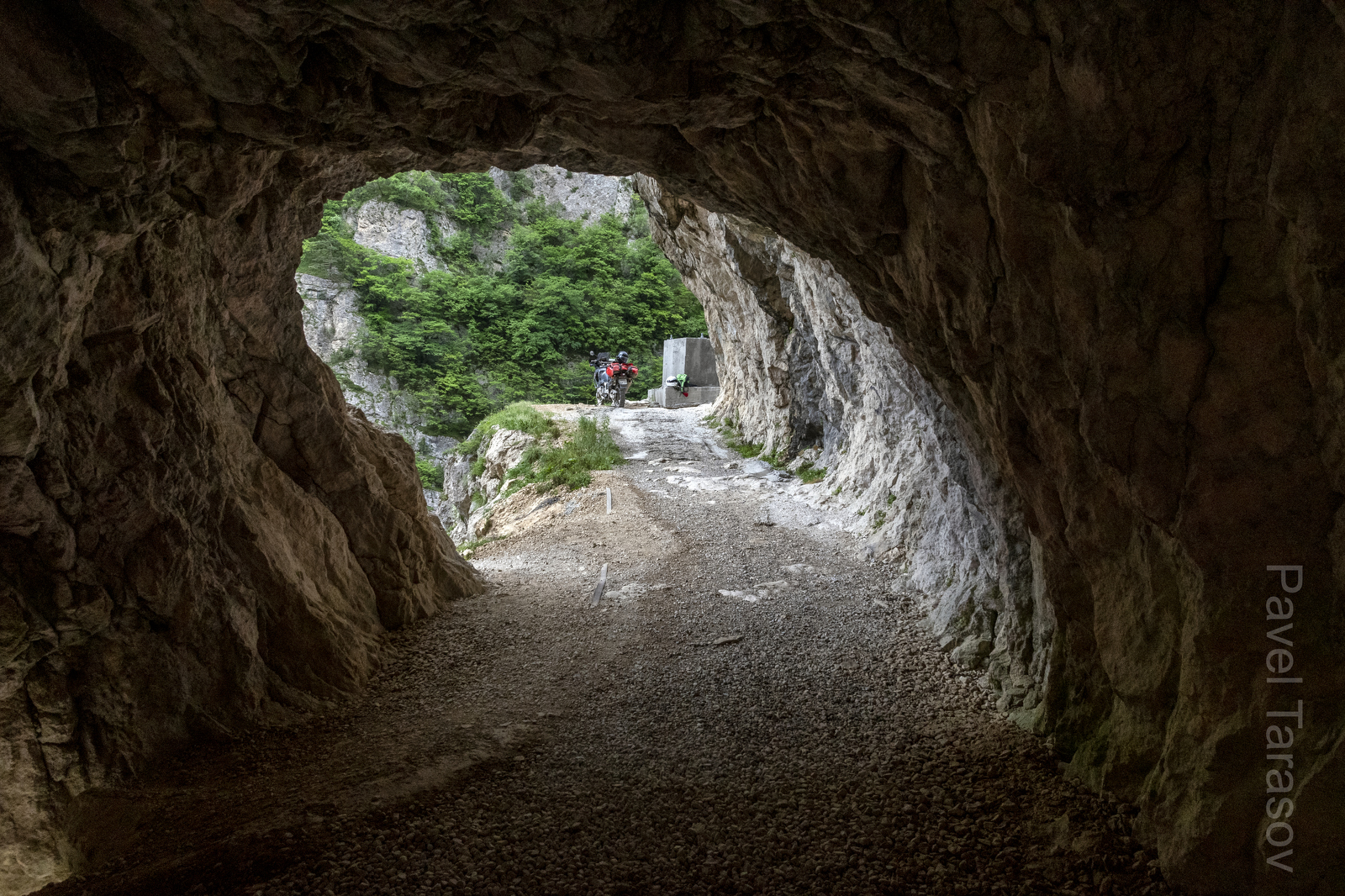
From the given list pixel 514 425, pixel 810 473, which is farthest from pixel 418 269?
pixel 810 473

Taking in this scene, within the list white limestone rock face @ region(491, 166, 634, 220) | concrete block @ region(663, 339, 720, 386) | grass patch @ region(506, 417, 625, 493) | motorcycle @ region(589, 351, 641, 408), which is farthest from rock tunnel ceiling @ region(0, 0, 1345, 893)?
white limestone rock face @ region(491, 166, 634, 220)

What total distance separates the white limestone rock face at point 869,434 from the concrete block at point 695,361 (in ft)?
11.0

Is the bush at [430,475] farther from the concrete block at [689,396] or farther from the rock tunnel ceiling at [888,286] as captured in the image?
the rock tunnel ceiling at [888,286]

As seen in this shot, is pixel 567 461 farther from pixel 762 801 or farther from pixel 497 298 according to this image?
pixel 497 298

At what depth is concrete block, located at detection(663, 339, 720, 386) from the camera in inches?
1110

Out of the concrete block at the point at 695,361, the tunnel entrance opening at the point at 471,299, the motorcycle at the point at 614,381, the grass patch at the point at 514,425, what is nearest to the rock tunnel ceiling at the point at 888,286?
the grass patch at the point at 514,425

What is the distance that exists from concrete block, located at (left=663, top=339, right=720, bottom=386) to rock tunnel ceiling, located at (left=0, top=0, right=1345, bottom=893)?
73.4 ft

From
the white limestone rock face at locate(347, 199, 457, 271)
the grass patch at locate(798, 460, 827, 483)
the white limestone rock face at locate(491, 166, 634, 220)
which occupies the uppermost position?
the white limestone rock face at locate(491, 166, 634, 220)

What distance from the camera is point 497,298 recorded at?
30469 millimetres

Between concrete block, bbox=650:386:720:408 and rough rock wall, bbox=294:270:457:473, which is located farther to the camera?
rough rock wall, bbox=294:270:457:473

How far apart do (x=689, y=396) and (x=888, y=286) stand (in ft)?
72.5

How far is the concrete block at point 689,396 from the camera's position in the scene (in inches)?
1091

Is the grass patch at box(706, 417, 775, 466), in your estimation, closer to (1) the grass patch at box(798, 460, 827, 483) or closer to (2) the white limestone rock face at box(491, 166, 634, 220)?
(1) the grass patch at box(798, 460, 827, 483)

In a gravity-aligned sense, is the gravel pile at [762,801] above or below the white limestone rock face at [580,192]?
below
